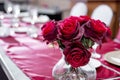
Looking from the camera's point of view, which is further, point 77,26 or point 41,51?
point 41,51

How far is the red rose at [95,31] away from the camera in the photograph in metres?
0.89

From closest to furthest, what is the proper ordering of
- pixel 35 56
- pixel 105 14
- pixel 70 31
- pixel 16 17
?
pixel 70 31, pixel 35 56, pixel 105 14, pixel 16 17

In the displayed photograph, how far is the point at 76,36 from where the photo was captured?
2.86ft

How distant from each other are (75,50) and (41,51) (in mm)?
671

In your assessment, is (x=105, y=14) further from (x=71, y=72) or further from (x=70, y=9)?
(x=70, y=9)

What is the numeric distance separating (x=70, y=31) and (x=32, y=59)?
1.80ft

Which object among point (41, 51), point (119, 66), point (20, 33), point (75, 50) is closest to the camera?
point (75, 50)

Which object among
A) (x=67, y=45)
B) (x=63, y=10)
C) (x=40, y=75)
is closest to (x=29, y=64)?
(x=40, y=75)

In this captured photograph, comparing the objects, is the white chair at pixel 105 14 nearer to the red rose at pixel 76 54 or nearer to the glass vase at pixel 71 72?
the glass vase at pixel 71 72

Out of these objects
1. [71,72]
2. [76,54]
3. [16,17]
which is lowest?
[16,17]

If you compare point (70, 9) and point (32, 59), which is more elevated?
point (32, 59)

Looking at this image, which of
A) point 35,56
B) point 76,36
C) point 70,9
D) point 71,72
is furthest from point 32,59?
point 70,9

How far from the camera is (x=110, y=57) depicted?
132 cm

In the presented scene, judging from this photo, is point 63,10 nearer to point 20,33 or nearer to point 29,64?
point 20,33
